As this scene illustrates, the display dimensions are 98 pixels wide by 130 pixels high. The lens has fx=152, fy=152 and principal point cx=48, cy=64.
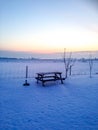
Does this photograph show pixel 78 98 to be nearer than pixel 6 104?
No

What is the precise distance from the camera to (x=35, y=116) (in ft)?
15.1

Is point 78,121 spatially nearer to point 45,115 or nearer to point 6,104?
point 45,115

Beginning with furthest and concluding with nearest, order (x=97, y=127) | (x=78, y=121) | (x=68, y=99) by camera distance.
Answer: (x=68, y=99)
(x=78, y=121)
(x=97, y=127)

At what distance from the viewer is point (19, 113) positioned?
4.83 meters

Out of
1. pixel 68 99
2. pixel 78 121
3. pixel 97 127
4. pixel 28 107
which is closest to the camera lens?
pixel 97 127

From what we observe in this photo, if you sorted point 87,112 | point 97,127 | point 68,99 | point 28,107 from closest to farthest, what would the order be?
point 97,127 → point 87,112 → point 28,107 → point 68,99

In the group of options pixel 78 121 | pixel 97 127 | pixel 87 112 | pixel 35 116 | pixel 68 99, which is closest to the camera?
pixel 97 127

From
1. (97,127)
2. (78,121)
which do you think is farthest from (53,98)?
(97,127)

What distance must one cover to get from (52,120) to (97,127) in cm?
122

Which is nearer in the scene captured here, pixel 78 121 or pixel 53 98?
pixel 78 121

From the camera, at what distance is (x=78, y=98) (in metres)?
6.63

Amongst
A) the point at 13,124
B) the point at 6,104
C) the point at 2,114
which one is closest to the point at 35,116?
the point at 13,124

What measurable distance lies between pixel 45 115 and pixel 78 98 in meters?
2.40

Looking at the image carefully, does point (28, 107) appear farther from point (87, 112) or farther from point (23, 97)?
point (87, 112)
